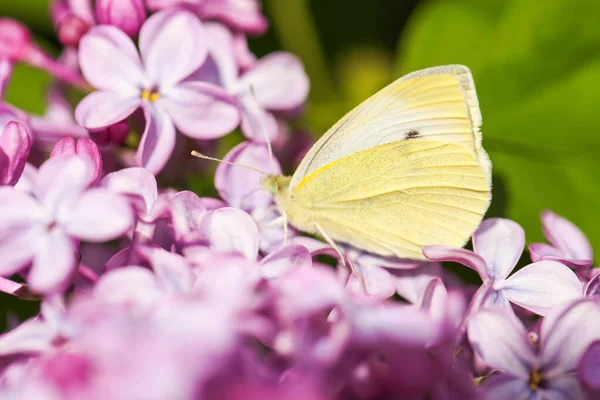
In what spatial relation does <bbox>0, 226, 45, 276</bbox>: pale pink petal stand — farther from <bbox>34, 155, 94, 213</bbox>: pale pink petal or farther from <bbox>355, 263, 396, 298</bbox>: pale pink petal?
<bbox>355, 263, 396, 298</bbox>: pale pink petal

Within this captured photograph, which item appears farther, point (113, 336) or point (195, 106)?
point (195, 106)

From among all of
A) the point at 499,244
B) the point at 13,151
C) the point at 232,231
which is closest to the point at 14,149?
the point at 13,151

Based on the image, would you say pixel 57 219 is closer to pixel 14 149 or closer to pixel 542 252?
pixel 14 149

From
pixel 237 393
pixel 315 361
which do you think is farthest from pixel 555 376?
pixel 237 393

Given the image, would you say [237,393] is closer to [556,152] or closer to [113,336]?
[113,336]

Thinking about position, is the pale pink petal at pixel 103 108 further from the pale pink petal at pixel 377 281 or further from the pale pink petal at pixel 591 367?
the pale pink petal at pixel 591 367

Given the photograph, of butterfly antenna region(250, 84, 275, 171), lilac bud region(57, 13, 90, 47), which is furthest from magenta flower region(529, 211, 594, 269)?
lilac bud region(57, 13, 90, 47)

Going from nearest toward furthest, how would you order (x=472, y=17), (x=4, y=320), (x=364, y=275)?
(x=364, y=275) < (x=4, y=320) < (x=472, y=17)

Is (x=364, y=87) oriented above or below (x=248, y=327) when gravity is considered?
below
